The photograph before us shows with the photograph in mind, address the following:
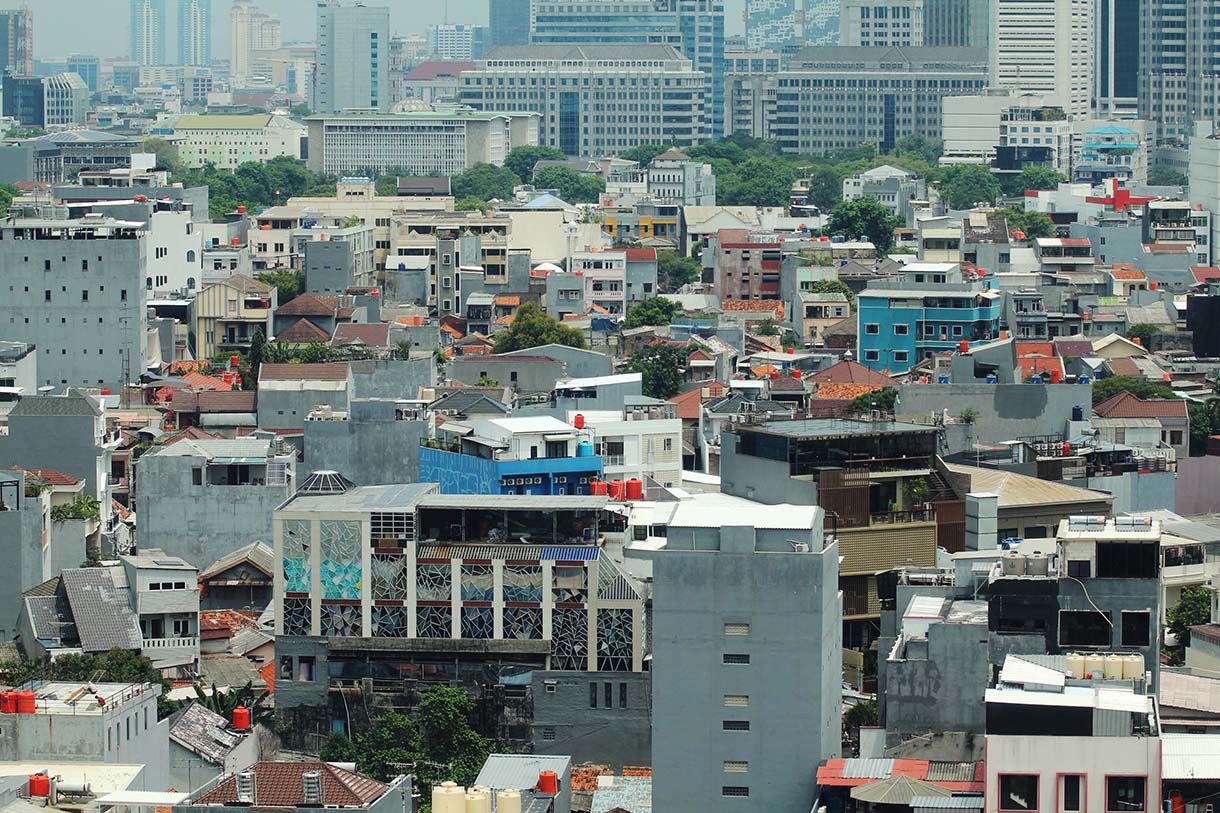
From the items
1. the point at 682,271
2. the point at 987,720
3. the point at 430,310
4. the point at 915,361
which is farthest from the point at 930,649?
the point at 682,271

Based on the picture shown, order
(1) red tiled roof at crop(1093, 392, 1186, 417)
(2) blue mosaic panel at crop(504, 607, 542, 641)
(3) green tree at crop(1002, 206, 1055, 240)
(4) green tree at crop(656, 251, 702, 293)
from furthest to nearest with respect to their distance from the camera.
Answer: (3) green tree at crop(1002, 206, 1055, 240) → (4) green tree at crop(656, 251, 702, 293) → (1) red tiled roof at crop(1093, 392, 1186, 417) → (2) blue mosaic panel at crop(504, 607, 542, 641)

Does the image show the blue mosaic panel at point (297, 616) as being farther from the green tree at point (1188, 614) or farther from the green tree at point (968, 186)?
the green tree at point (968, 186)

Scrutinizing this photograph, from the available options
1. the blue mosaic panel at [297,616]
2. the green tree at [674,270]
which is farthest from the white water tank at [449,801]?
the green tree at [674,270]

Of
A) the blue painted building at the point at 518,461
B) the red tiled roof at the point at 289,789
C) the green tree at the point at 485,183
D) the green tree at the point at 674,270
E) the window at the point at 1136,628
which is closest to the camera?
the red tiled roof at the point at 289,789

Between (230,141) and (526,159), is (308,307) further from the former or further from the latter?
(230,141)

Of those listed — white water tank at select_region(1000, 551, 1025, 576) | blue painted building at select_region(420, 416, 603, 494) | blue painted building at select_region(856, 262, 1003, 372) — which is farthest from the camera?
blue painted building at select_region(856, 262, 1003, 372)

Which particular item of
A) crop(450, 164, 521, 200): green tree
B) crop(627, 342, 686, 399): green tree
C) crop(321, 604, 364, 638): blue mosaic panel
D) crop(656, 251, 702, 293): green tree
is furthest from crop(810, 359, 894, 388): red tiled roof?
crop(450, 164, 521, 200): green tree

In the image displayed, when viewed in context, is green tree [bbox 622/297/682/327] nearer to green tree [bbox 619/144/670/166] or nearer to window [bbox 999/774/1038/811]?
window [bbox 999/774/1038/811]
